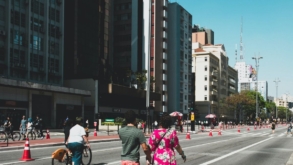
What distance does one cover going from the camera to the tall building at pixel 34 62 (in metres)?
47.2

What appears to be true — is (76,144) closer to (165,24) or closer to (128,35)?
(128,35)

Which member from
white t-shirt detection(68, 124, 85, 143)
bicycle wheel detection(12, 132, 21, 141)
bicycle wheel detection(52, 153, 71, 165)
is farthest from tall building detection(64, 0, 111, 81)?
white t-shirt detection(68, 124, 85, 143)

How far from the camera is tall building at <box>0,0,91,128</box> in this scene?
155 ft

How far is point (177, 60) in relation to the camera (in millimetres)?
100312

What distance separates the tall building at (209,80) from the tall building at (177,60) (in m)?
15.0

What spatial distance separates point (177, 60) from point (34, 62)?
161 ft

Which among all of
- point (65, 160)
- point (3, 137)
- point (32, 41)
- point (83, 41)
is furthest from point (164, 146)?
point (83, 41)

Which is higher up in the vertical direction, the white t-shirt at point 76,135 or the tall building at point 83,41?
the tall building at point 83,41

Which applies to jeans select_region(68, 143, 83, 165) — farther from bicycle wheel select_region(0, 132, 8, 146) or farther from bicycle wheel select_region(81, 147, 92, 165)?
bicycle wheel select_region(0, 132, 8, 146)

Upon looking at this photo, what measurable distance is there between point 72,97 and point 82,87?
634 centimetres

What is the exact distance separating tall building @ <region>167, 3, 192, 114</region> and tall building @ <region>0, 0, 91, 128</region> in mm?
41264

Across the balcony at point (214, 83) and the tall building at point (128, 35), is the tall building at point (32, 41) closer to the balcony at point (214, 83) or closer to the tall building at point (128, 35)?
the tall building at point (128, 35)

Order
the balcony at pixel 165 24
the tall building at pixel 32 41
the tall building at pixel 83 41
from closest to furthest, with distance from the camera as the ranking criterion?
1. the tall building at pixel 32 41
2. the tall building at pixel 83 41
3. the balcony at pixel 165 24

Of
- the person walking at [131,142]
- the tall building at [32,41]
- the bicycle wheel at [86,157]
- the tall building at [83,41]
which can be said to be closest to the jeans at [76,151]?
the bicycle wheel at [86,157]
